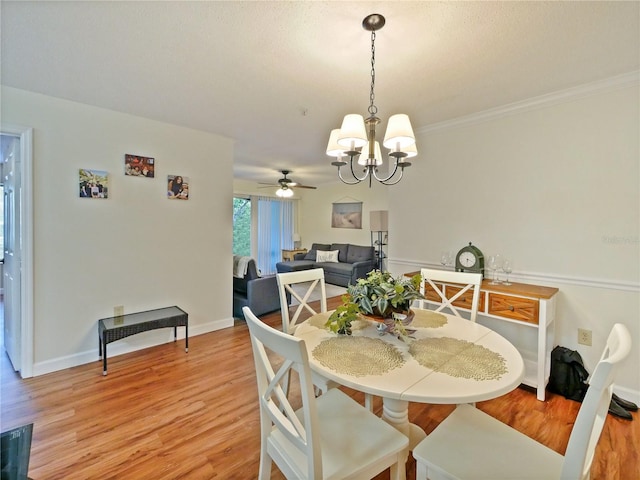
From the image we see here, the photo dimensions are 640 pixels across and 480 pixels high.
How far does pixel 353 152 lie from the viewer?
5.82 feet

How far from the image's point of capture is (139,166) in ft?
9.89

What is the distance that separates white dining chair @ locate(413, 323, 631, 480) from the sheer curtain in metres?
6.55

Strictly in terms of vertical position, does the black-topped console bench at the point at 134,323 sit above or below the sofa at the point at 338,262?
below

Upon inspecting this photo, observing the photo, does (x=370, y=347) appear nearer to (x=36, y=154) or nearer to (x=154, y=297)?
(x=154, y=297)

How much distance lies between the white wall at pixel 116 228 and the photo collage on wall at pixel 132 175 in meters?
0.05

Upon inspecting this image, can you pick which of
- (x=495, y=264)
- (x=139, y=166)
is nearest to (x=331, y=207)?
(x=139, y=166)

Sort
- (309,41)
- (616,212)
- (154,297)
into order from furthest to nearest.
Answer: (154,297), (616,212), (309,41)

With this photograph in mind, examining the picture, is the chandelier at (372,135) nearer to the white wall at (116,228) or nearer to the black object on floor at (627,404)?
the white wall at (116,228)

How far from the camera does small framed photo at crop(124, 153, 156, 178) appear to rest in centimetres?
295

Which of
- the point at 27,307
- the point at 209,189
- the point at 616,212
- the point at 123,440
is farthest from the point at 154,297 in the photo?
the point at 616,212

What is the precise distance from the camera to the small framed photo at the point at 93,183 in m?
2.70

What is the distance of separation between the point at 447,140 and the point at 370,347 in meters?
2.54

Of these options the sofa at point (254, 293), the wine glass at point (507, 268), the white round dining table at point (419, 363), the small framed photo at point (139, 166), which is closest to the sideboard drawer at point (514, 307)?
the wine glass at point (507, 268)

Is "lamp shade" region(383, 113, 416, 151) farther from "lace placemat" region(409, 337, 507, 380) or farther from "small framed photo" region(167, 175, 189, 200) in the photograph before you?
"small framed photo" region(167, 175, 189, 200)
